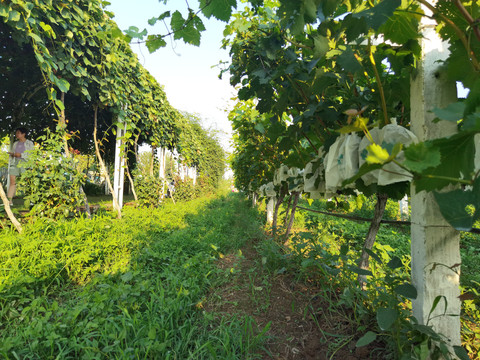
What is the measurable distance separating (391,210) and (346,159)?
8302 mm

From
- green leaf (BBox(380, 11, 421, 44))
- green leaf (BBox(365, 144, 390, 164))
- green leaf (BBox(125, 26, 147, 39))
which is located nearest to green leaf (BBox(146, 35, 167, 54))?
green leaf (BBox(125, 26, 147, 39))

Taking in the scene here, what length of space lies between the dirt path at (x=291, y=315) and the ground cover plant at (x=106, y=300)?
0.15 metres

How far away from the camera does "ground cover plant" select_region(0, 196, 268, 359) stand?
1.39 m

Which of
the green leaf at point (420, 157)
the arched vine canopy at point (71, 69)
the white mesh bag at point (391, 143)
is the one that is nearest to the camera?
the green leaf at point (420, 157)

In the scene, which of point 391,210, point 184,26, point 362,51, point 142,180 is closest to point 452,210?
point 362,51

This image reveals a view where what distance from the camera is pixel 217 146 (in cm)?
2236

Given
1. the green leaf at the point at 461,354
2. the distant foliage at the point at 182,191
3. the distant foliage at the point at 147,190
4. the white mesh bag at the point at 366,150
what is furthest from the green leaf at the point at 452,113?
the distant foliage at the point at 182,191

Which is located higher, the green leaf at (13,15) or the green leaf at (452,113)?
the green leaf at (13,15)

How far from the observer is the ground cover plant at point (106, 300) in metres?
1.39

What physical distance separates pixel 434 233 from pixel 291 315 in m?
1.30

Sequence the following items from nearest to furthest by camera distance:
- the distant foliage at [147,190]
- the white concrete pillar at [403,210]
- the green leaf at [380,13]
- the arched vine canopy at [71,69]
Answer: the green leaf at [380,13]
the arched vine canopy at [71,69]
the distant foliage at [147,190]
the white concrete pillar at [403,210]

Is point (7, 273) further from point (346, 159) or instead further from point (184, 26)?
point (346, 159)

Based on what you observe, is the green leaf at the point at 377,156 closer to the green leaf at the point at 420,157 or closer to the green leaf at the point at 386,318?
the green leaf at the point at 420,157

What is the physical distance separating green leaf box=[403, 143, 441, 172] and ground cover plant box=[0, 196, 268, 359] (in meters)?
1.46
